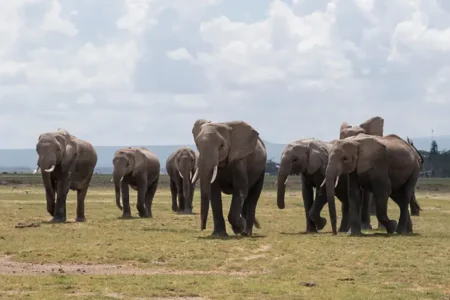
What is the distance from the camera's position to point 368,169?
88.2 feet

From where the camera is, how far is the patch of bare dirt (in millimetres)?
19188

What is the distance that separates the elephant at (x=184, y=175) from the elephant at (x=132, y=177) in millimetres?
1638

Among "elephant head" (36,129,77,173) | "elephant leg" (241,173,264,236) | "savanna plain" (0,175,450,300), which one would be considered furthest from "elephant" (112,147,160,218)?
"elephant leg" (241,173,264,236)

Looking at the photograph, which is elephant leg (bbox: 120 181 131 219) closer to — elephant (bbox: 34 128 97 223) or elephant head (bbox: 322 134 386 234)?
elephant (bbox: 34 128 97 223)

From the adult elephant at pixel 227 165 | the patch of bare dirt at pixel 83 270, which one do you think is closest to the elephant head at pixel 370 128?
the adult elephant at pixel 227 165

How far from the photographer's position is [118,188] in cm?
3822

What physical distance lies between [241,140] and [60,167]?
31.7ft

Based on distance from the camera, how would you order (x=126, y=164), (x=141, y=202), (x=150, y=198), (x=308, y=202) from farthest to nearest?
(x=150, y=198) → (x=126, y=164) → (x=141, y=202) → (x=308, y=202)

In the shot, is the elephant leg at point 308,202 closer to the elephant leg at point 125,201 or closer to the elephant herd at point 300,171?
the elephant herd at point 300,171

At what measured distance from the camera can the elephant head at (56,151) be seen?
3197cm

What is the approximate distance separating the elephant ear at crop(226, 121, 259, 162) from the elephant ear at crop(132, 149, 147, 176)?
13989 mm

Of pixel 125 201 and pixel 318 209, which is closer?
pixel 318 209

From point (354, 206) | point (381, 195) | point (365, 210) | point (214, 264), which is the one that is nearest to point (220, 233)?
point (354, 206)

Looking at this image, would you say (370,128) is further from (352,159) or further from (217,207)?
(217,207)
